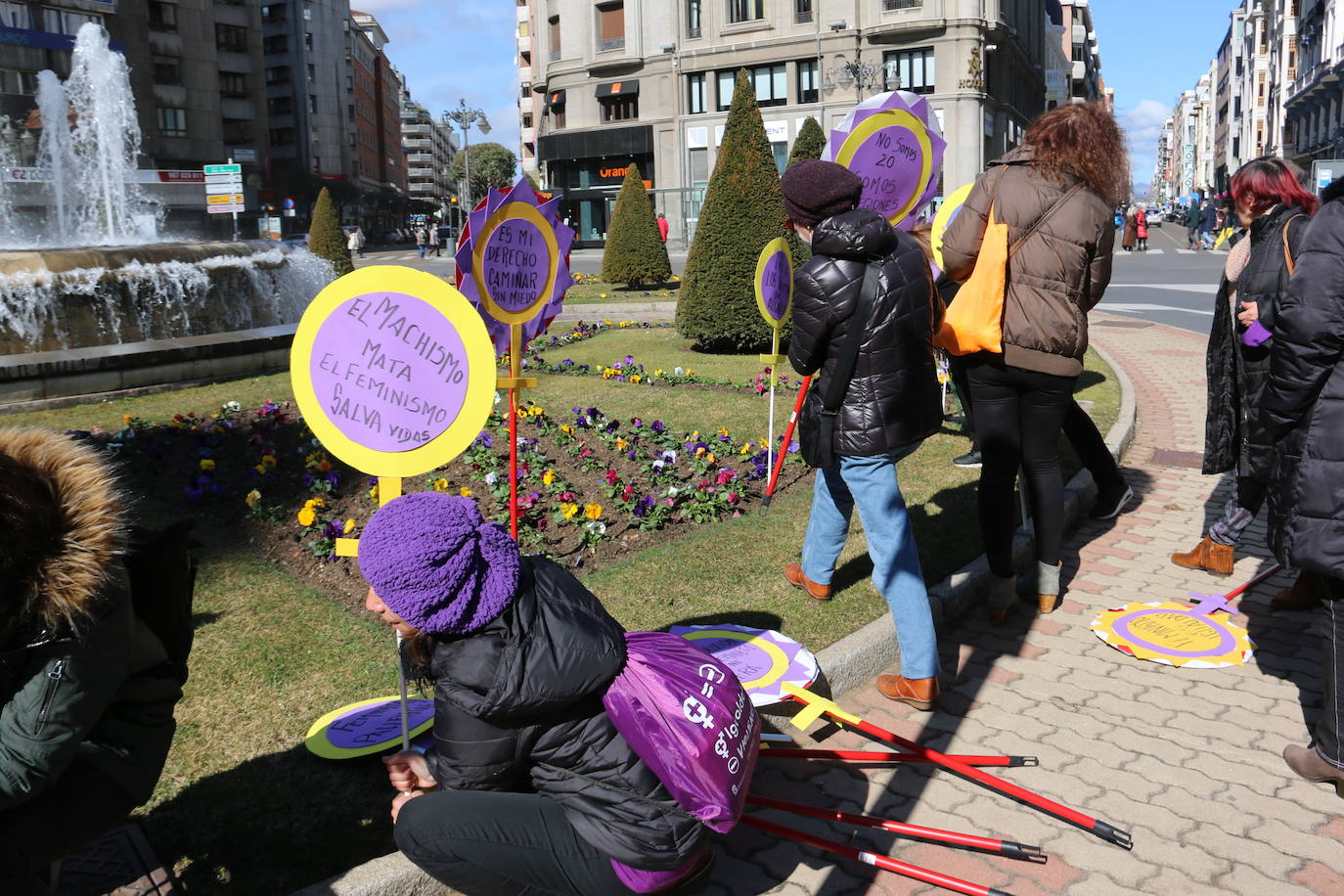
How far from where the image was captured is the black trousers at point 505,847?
2.28 meters

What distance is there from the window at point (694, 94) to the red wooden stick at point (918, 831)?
1858 inches

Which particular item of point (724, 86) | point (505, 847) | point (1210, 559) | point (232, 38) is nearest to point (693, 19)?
point (724, 86)

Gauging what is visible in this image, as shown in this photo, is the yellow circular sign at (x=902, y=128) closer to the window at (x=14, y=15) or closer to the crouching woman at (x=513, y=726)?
the crouching woman at (x=513, y=726)

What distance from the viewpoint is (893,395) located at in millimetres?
3740

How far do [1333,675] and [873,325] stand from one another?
1.80m

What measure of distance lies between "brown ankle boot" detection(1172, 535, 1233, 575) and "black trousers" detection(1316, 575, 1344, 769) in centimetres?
206

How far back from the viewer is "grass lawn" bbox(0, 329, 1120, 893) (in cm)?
291

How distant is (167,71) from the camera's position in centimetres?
5725

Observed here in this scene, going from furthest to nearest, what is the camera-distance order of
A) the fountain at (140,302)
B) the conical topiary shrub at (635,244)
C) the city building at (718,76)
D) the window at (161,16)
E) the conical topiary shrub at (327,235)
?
the window at (161,16), the city building at (718,76), the conical topiary shrub at (635,244), the conical topiary shrub at (327,235), the fountain at (140,302)

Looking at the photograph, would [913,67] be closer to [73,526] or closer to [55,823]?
[73,526]

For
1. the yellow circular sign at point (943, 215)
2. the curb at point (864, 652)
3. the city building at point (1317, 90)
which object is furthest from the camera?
the city building at point (1317, 90)

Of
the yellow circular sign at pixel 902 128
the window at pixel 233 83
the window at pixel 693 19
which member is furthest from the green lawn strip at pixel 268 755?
the window at pixel 233 83

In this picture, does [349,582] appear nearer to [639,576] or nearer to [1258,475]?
[639,576]

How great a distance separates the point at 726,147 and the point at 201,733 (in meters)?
10.3
